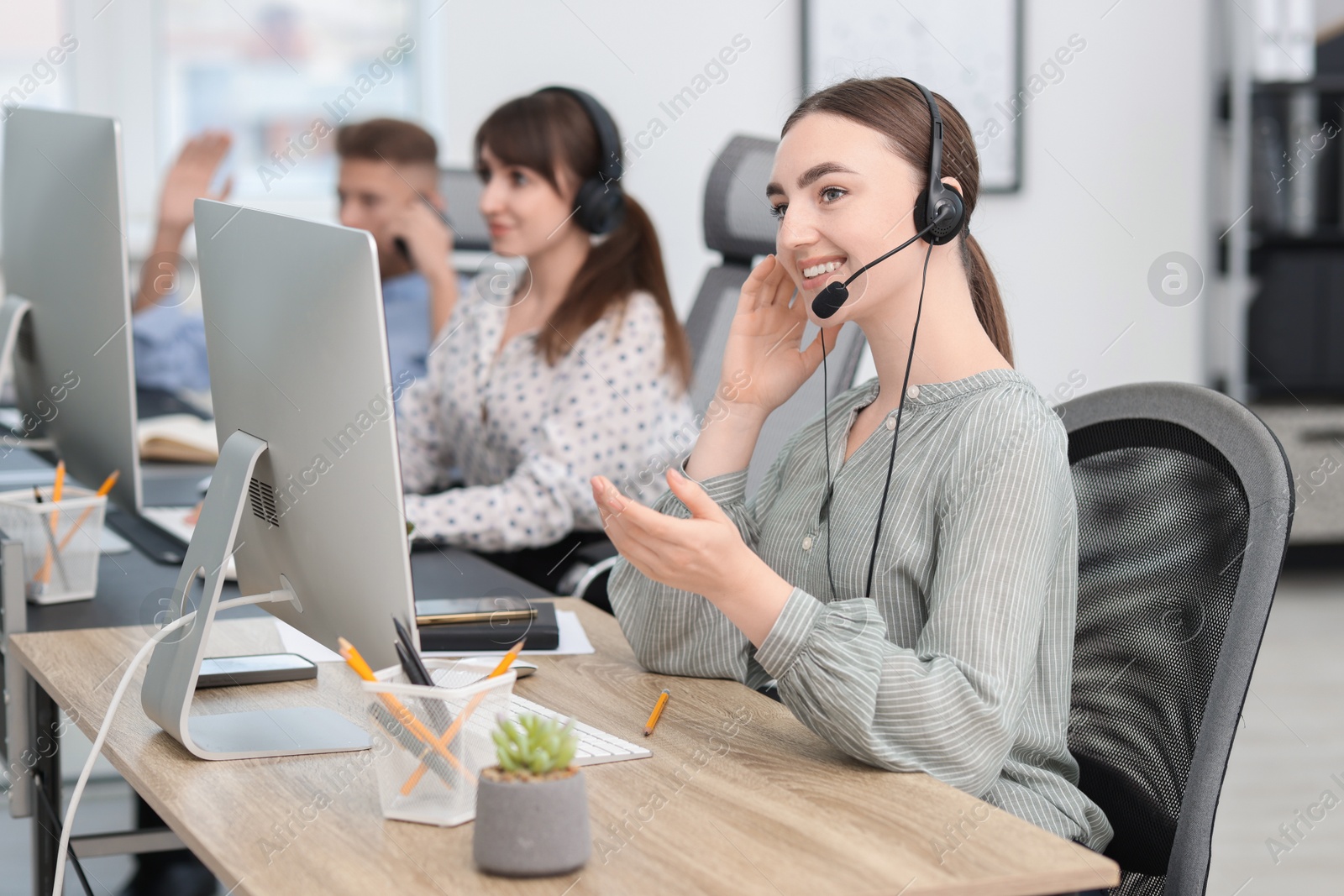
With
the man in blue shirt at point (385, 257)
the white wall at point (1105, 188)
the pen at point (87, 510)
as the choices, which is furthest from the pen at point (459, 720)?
the white wall at point (1105, 188)

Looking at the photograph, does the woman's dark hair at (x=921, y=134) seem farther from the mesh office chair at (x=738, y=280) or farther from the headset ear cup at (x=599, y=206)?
the headset ear cup at (x=599, y=206)

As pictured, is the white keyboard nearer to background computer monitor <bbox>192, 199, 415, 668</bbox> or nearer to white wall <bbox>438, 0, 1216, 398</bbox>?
background computer monitor <bbox>192, 199, 415, 668</bbox>

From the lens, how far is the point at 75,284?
1514 millimetres

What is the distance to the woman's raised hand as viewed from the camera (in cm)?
130

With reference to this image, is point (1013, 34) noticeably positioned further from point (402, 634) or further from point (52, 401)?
point (402, 634)

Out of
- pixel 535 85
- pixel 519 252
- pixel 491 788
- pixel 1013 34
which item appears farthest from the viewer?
pixel 1013 34

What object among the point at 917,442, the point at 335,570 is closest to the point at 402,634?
the point at 335,570

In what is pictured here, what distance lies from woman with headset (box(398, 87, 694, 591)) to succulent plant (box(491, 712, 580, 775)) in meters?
1.14

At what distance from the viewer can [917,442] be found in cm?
114

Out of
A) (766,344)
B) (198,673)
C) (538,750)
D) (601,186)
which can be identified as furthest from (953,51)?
(538,750)

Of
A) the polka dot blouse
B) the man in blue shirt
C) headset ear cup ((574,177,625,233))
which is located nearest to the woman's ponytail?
Result: the polka dot blouse

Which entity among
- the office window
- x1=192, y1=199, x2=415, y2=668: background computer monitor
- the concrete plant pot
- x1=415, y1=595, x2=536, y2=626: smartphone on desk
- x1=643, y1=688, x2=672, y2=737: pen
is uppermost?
the office window

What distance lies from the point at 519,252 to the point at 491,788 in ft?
5.00

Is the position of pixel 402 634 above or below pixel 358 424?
below
